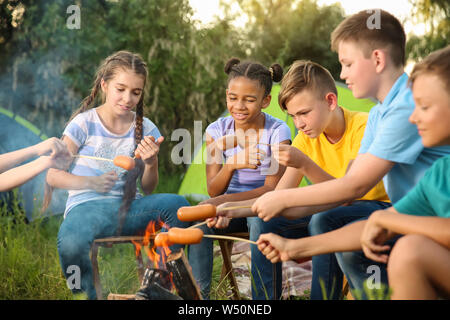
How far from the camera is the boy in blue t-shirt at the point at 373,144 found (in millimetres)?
1957

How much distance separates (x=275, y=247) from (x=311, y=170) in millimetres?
484

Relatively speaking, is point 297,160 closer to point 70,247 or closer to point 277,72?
point 277,72

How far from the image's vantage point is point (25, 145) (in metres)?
4.67

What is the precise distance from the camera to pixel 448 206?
66.8 inches

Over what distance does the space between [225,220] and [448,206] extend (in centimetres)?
115

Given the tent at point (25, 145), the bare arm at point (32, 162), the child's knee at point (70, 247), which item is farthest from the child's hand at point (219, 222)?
the tent at point (25, 145)

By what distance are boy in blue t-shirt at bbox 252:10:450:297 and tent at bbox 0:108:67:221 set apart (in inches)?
117

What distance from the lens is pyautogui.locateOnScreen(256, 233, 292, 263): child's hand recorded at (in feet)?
6.61

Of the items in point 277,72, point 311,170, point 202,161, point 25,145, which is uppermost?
point 277,72

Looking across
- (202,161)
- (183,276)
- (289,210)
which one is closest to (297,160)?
(289,210)

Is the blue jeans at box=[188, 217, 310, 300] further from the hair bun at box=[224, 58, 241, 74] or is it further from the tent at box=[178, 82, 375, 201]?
the tent at box=[178, 82, 375, 201]

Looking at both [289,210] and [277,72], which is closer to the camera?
[289,210]

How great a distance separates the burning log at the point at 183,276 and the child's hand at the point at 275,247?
0.34 metres

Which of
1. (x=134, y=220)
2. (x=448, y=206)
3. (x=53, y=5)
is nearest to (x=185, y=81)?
(x=53, y=5)
